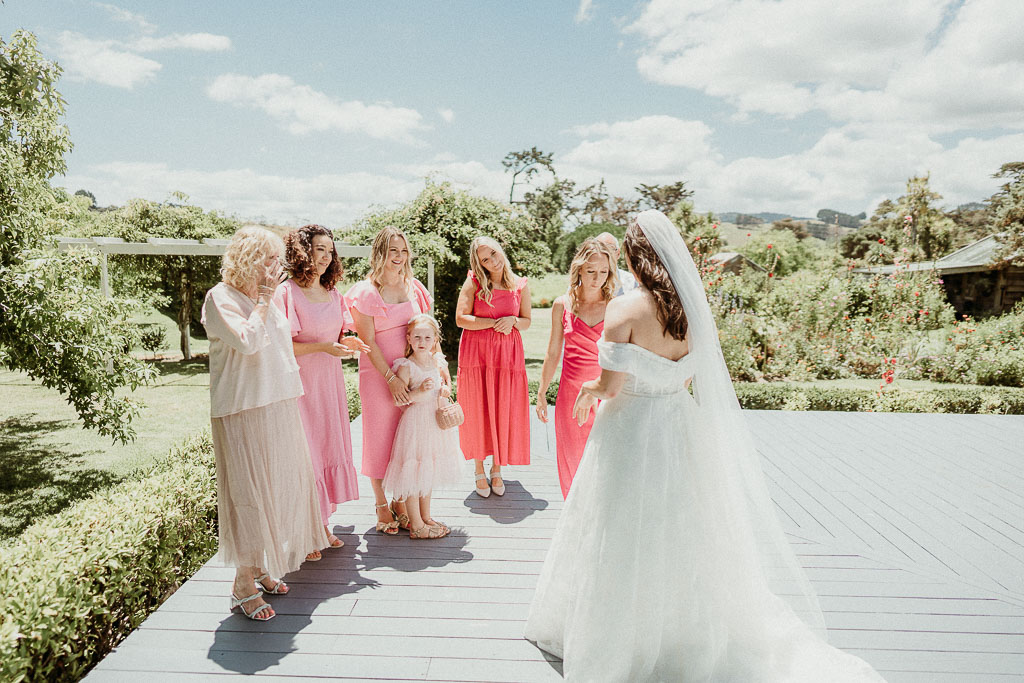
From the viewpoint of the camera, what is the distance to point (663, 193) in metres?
33.6

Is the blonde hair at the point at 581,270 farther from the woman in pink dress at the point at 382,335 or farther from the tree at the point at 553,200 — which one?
the tree at the point at 553,200

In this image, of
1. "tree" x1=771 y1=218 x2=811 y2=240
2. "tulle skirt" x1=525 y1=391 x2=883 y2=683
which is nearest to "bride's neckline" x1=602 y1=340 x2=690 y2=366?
"tulle skirt" x1=525 y1=391 x2=883 y2=683

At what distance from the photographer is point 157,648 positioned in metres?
2.54

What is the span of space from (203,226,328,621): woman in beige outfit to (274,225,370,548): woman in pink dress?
418 mm

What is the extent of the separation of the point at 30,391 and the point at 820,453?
13871 millimetres

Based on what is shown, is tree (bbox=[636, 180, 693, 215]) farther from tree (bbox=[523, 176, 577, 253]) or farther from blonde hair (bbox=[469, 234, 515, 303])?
blonde hair (bbox=[469, 234, 515, 303])

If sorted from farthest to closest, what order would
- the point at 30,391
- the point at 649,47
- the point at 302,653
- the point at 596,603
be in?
the point at 649,47 → the point at 30,391 → the point at 302,653 → the point at 596,603

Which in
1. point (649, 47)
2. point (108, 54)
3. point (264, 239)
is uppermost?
point (649, 47)

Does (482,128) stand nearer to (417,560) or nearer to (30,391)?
(30,391)

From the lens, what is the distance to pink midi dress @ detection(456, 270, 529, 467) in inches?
178

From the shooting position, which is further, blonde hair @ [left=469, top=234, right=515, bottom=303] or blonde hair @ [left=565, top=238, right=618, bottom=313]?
blonde hair @ [left=469, top=234, right=515, bottom=303]

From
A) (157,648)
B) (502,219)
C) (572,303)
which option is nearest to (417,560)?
(157,648)

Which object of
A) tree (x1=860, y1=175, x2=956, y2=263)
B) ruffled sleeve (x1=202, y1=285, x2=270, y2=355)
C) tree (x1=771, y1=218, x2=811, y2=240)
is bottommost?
ruffled sleeve (x1=202, y1=285, x2=270, y2=355)

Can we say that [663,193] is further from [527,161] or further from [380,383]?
[380,383]
